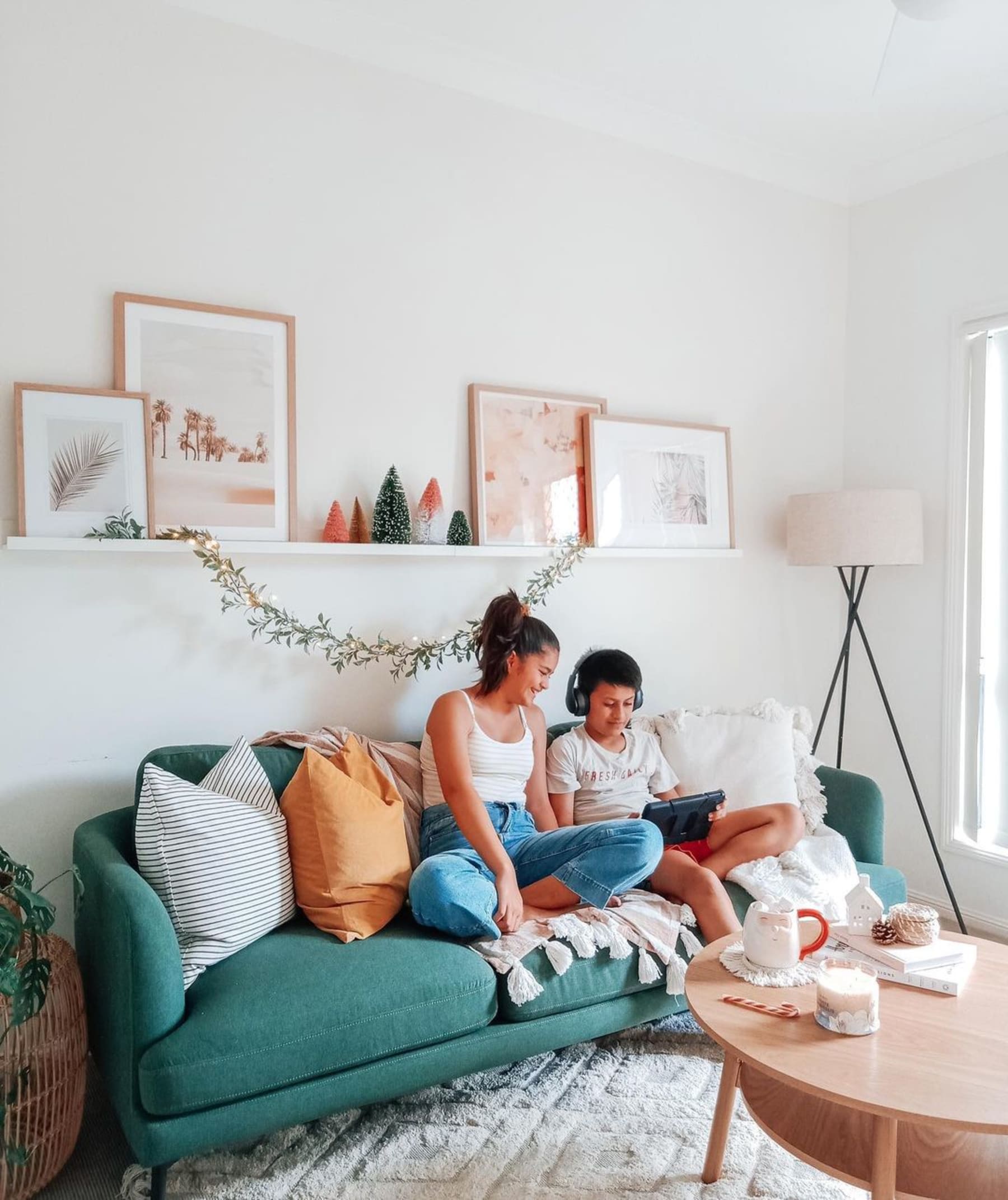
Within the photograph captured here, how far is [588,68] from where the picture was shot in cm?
300

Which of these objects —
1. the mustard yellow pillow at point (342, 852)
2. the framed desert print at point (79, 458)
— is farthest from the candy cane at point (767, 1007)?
the framed desert print at point (79, 458)

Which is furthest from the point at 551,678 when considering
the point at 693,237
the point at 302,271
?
the point at 693,237

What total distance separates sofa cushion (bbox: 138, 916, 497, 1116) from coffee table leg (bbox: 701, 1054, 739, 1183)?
19.6 inches

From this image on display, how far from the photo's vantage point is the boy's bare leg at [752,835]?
2.68 meters

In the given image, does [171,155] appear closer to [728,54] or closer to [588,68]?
[588,68]

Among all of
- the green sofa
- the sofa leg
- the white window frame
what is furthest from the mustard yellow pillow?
the white window frame

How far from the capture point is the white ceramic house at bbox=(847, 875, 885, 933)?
2.02m

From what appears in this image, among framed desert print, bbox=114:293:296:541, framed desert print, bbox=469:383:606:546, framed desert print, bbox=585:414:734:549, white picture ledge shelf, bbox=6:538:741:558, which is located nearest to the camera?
white picture ledge shelf, bbox=6:538:741:558

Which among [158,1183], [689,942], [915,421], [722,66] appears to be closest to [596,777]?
[689,942]

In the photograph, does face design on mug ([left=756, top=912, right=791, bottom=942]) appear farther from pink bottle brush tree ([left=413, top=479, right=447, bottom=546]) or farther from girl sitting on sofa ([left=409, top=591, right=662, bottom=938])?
pink bottle brush tree ([left=413, top=479, right=447, bottom=546])

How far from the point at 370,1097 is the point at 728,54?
9.91 ft

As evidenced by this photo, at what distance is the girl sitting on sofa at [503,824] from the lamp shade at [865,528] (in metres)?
1.26

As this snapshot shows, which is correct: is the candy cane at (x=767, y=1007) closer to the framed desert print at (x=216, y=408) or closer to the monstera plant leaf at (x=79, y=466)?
the framed desert print at (x=216, y=408)

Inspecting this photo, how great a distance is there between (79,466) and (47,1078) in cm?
139
